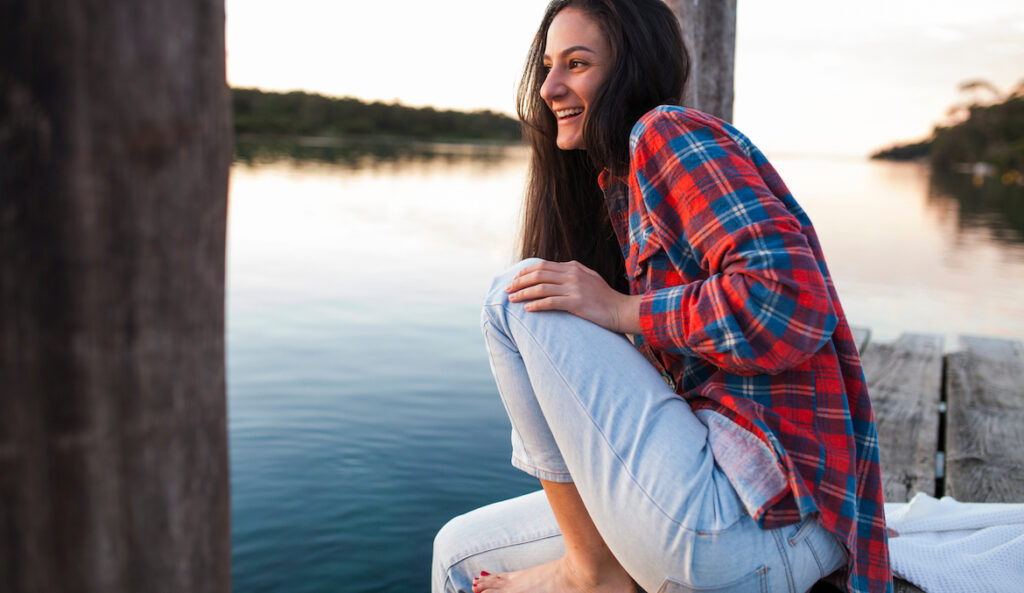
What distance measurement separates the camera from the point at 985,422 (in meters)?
2.94

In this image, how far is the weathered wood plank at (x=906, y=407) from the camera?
2453 mm

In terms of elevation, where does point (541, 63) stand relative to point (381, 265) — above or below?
above

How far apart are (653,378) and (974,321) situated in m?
7.97

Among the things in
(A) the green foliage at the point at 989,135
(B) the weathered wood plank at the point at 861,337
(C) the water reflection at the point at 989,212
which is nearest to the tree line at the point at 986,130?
(A) the green foliage at the point at 989,135

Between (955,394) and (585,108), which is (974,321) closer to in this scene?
(955,394)

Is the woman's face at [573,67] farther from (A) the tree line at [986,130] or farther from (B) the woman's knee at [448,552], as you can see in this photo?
(A) the tree line at [986,130]

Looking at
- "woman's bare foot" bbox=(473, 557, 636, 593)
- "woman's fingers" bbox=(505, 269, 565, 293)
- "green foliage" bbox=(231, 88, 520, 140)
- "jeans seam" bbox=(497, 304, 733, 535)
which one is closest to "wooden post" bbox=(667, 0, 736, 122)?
"woman's fingers" bbox=(505, 269, 565, 293)

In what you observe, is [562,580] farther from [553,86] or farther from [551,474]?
[553,86]

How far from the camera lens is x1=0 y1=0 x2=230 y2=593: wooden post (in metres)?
0.68

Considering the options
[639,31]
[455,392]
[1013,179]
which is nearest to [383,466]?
[455,392]

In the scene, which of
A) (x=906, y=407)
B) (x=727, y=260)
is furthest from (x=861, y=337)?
(x=727, y=260)

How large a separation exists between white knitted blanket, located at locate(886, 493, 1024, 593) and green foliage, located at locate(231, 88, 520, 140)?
48.5 meters

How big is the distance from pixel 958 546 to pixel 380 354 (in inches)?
165

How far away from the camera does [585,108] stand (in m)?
1.86
